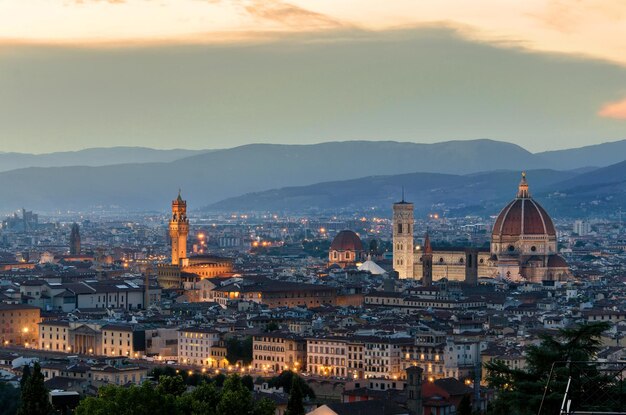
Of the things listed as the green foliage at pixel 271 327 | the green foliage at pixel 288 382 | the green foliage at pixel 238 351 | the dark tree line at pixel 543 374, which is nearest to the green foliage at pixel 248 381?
the green foliage at pixel 288 382

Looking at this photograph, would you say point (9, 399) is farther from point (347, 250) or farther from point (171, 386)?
point (347, 250)

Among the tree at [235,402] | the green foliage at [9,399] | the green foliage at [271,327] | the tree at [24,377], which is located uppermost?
the tree at [235,402]

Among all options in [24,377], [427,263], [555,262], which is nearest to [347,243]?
[427,263]

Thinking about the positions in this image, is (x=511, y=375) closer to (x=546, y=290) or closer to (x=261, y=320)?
(x=261, y=320)

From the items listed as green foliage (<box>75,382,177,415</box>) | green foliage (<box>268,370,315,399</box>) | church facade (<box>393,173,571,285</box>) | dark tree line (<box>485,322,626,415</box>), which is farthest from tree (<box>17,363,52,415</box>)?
church facade (<box>393,173,571,285</box>)

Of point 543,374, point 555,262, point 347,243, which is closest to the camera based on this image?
point 543,374

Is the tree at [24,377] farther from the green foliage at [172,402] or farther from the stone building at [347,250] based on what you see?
the stone building at [347,250]

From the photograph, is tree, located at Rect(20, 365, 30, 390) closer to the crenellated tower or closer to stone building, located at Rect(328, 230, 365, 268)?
the crenellated tower
